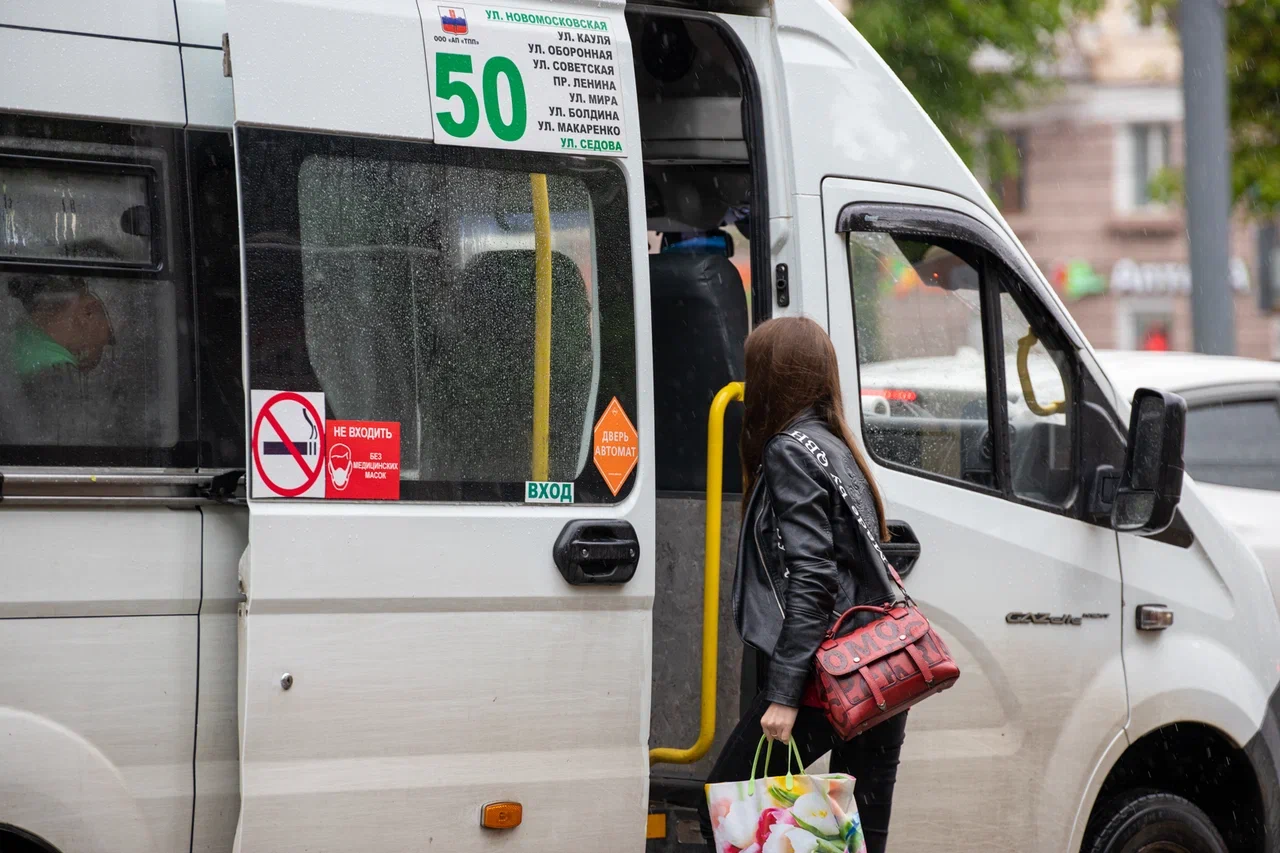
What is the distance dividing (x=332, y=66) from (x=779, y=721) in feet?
5.85

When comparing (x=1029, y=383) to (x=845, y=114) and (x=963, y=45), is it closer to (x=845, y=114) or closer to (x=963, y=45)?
(x=845, y=114)

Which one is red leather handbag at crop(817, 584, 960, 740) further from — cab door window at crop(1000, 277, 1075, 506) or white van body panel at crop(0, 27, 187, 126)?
white van body panel at crop(0, 27, 187, 126)

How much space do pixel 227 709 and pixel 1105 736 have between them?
2.51 meters

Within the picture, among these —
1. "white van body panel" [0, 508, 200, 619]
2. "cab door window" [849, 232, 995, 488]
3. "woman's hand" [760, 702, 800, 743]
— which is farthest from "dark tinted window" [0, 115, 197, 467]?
"cab door window" [849, 232, 995, 488]

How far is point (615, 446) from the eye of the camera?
3732 mm

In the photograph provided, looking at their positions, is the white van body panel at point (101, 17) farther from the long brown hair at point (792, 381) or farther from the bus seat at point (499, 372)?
the long brown hair at point (792, 381)

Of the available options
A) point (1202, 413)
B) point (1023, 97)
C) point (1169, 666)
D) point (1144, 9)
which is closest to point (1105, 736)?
point (1169, 666)

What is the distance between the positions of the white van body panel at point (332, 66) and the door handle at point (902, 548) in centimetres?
160

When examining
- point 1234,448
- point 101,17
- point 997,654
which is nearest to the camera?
point 101,17

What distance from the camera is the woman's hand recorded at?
3436mm

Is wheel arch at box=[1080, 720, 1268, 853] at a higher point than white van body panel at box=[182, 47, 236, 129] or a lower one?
lower

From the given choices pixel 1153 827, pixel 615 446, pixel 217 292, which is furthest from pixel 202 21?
pixel 1153 827

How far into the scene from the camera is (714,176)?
16.1 ft

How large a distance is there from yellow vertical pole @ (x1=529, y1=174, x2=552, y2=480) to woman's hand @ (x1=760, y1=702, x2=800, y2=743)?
0.78 meters
